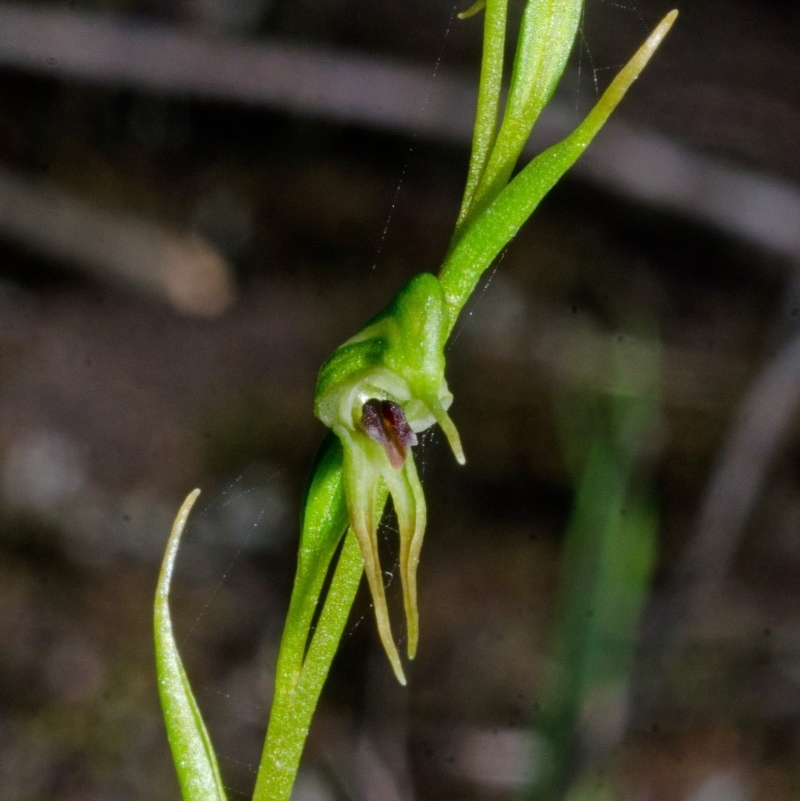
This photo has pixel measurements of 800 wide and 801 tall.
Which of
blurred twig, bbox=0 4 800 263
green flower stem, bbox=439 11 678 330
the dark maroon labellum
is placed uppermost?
green flower stem, bbox=439 11 678 330

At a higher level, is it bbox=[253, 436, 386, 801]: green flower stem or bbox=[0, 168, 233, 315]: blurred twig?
bbox=[253, 436, 386, 801]: green flower stem

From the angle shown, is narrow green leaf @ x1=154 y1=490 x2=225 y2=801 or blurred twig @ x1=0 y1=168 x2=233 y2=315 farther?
blurred twig @ x1=0 y1=168 x2=233 y2=315

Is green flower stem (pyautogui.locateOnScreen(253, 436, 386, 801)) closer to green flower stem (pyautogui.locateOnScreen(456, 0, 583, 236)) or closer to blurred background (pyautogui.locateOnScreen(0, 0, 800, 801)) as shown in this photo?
green flower stem (pyautogui.locateOnScreen(456, 0, 583, 236))

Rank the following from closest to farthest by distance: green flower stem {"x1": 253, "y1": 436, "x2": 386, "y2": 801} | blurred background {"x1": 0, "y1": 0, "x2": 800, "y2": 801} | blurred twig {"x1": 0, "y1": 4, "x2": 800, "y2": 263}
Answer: green flower stem {"x1": 253, "y1": 436, "x2": 386, "y2": 801} → blurred background {"x1": 0, "y1": 0, "x2": 800, "y2": 801} → blurred twig {"x1": 0, "y1": 4, "x2": 800, "y2": 263}

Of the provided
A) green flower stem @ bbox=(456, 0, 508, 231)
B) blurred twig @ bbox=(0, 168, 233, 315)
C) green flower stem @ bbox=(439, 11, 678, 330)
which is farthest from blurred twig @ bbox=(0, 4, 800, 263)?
green flower stem @ bbox=(439, 11, 678, 330)

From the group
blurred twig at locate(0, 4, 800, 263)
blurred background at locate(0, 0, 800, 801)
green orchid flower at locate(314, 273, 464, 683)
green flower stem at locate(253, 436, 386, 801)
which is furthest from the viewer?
blurred twig at locate(0, 4, 800, 263)

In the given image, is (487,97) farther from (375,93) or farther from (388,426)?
(375,93)

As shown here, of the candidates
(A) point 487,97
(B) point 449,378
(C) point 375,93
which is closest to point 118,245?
(C) point 375,93

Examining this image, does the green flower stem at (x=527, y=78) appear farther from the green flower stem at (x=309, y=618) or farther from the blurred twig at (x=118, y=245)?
the blurred twig at (x=118, y=245)
